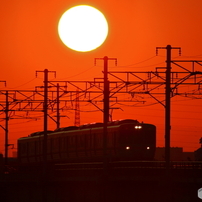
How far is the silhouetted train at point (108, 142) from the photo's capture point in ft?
174

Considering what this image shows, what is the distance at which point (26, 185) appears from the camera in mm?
58406

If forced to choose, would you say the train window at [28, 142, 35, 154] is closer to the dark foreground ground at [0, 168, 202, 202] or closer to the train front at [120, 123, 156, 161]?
the dark foreground ground at [0, 168, 202, 202]

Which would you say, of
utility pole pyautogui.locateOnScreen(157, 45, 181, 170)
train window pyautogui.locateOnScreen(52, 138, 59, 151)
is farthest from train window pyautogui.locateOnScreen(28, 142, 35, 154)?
utility pole pyautogui.locateOnScreen(157, 45, 181, 170)

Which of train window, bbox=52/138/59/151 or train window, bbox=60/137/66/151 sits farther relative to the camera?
train window, bbox=52/138/59/151

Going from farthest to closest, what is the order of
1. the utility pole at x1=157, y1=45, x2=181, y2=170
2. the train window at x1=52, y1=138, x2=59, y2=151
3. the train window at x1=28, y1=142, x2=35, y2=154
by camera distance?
the train window at x1=28, y1=142, x2=35, y2=154, the train window at x1=52, y1=138, x2=59, y2=151, the utility pole at x1=157, y1=45, x2=181, y2=170

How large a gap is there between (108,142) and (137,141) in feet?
7.00

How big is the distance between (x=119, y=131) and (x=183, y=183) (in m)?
10.1

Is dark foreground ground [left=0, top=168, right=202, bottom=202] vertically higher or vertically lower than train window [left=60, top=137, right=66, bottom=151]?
lower

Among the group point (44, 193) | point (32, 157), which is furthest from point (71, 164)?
point (32, 157)

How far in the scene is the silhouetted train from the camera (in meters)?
53.0

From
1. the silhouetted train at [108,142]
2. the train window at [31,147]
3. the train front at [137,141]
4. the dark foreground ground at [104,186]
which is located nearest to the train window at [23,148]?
the train window at [31,147]

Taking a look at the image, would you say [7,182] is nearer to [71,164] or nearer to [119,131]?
[71,164]

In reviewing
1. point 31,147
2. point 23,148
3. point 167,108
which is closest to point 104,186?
point 167,108

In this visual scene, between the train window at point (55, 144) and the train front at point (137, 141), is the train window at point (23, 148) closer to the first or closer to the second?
the train window at point (55, 144)
